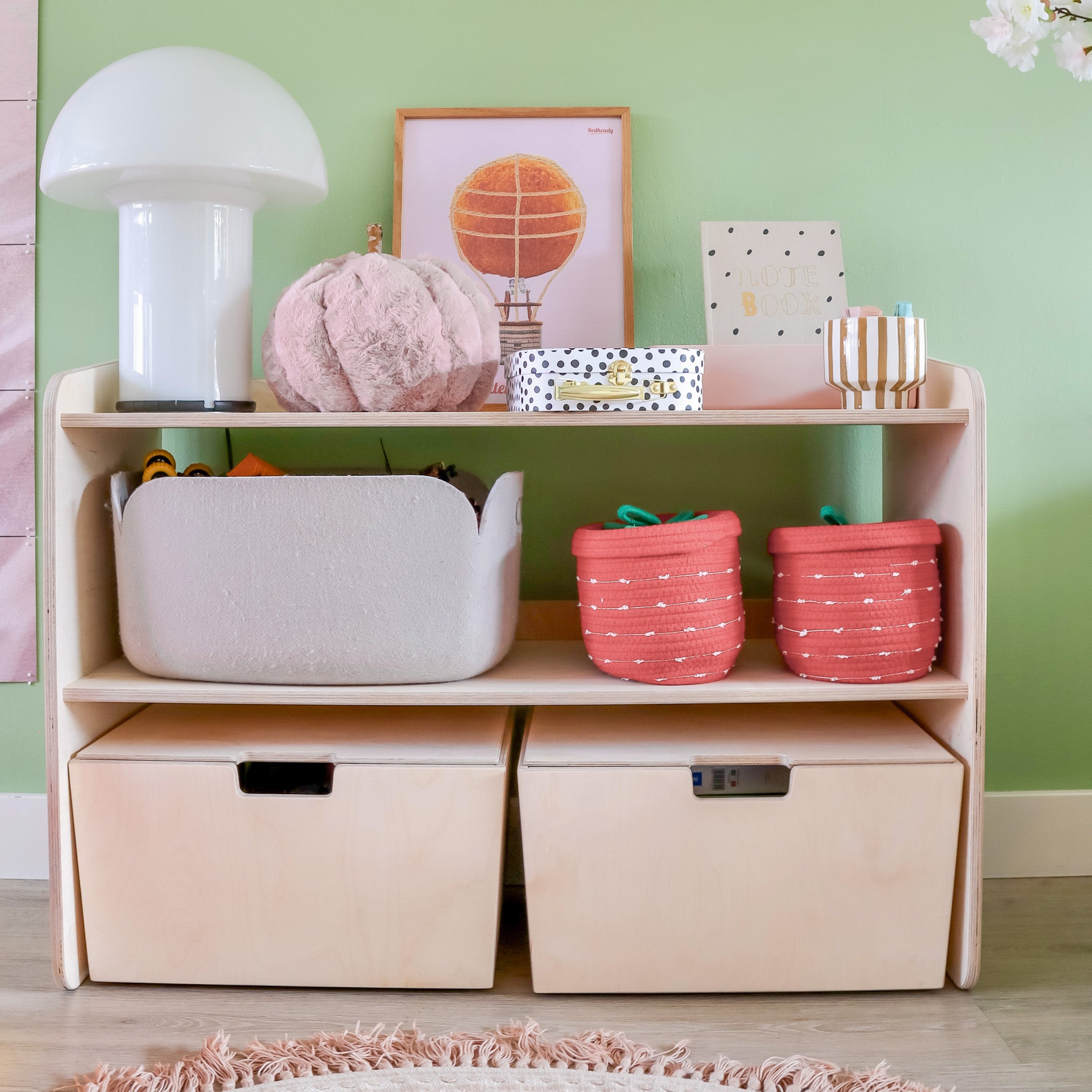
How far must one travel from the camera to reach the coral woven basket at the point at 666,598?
4.28 feet

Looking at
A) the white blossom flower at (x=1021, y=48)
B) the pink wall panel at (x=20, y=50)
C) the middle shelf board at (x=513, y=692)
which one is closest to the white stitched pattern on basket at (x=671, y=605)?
the middle shelf board at (x=513, y=692)

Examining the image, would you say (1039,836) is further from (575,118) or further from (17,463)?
(17,463)

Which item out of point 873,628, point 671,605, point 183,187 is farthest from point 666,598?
point 183,187

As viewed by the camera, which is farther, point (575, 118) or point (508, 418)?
point (575, 118)

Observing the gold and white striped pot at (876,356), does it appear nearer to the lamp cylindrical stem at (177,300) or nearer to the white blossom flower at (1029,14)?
the white blossom flower at (1029,14)

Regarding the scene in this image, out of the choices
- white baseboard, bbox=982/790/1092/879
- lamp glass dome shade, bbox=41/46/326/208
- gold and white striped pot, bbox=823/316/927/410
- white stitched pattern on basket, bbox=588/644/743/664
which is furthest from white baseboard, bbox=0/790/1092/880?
lamp glass dome shade, bbox=41/46/326/208

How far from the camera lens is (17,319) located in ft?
5.56

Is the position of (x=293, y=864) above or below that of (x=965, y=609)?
below

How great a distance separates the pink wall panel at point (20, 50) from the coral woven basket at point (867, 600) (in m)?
1.45

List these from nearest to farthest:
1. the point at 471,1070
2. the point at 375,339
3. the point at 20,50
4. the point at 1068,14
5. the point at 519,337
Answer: the point at 1068,14
the point at 471,1070
the point at 375,339
the point at 519,337
the point at 20,50

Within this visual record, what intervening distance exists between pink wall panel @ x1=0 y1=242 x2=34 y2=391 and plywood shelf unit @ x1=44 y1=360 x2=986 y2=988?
385mm

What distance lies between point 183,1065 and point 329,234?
4.10 feet

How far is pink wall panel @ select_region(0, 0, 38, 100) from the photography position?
167 centimetres

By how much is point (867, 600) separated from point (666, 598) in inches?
10.6
